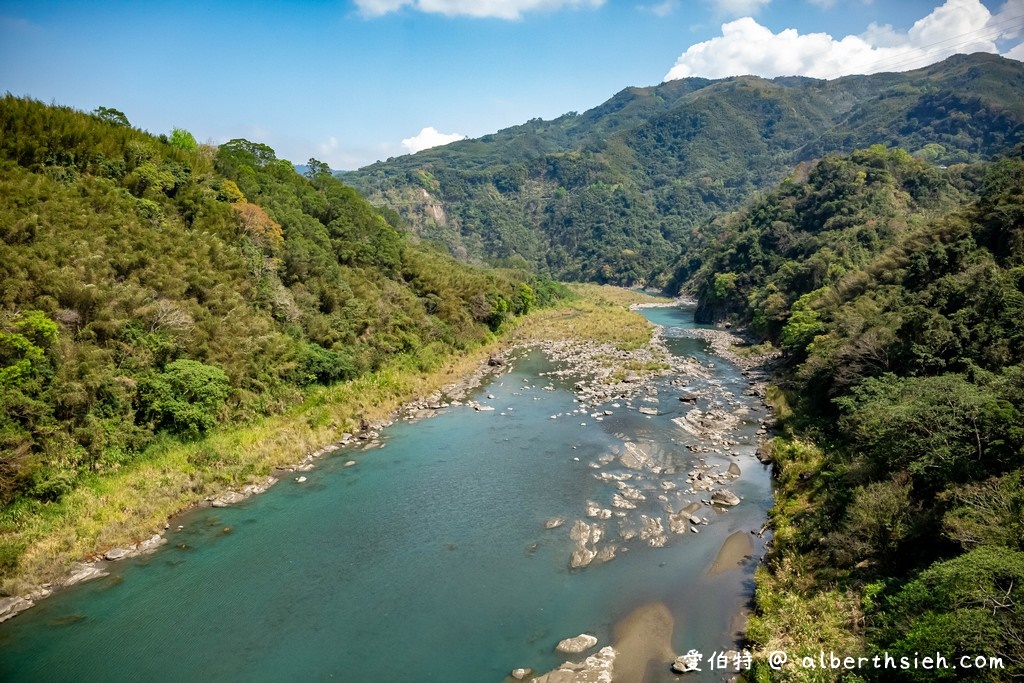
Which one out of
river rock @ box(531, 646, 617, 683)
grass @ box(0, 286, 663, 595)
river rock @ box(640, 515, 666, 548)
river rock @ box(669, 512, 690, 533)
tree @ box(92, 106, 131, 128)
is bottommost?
river rock @ box(669, 512, 690, 533)

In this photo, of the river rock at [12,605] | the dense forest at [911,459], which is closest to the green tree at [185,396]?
the river rock at [12,605]

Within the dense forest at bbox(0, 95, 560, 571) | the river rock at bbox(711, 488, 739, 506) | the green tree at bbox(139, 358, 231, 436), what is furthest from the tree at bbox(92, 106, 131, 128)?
the river rock at bbox(711, 488, 739, 506)

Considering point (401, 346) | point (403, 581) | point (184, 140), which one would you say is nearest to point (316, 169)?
point (184, 140)

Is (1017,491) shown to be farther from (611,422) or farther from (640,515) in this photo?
(611,422)

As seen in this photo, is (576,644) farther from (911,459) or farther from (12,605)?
(12,605)

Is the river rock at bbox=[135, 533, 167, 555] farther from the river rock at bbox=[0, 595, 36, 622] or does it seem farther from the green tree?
the green tree

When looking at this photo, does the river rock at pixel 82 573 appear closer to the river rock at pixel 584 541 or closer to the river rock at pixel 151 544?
the river rock at pixel 151 544
